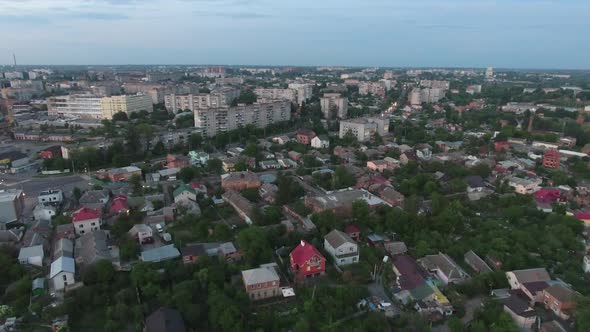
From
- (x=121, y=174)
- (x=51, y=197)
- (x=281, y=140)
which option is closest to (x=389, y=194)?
(x=281, y=140)

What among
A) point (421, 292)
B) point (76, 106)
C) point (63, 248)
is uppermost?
point (76, 106)

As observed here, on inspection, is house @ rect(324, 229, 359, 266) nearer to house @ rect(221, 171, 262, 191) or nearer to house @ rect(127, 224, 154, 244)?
house @ rect(127, 224, 154, 244)

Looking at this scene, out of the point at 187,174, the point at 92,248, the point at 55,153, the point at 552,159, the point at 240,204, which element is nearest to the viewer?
the point at 92,248

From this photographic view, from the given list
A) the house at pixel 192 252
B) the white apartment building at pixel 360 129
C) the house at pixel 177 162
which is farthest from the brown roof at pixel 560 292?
the white apartment building at pixel 360 129

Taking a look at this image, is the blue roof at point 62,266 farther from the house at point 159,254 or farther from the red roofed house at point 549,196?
the red roofed house at point 549,196

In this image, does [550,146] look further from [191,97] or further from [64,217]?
[191,97]

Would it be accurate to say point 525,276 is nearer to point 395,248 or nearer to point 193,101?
point 395,248
